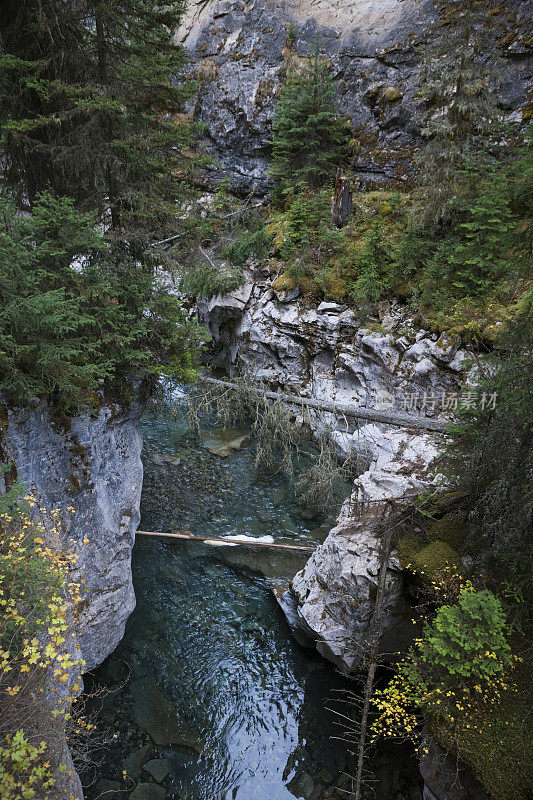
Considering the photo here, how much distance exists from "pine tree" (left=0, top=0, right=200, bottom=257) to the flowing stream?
269 inches

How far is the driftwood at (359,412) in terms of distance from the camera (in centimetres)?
973

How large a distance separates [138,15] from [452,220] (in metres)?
8.35

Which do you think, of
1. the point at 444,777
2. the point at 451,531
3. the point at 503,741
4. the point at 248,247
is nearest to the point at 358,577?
the point at 451,531

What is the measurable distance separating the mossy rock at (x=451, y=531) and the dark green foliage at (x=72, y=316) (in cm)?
514

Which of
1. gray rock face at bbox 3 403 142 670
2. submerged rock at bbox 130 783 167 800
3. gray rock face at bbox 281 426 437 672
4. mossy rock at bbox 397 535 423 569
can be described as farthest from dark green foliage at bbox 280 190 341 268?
submerged rock at bbox 130 783 167 800

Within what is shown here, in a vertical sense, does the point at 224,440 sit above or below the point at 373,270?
below

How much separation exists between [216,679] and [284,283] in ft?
38.9

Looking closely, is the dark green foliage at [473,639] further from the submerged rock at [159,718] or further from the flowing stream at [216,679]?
the submerged rock at [159,718]

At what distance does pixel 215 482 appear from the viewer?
11.1 metres

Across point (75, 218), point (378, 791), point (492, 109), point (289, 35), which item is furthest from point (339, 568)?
point (289, 35)

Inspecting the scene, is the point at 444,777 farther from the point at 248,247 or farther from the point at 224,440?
the point at 248,247

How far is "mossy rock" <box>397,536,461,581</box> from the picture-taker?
5.63 m

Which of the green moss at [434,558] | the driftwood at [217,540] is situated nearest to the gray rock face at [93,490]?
the driftwood at [217,540]

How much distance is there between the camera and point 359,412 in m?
11.5
